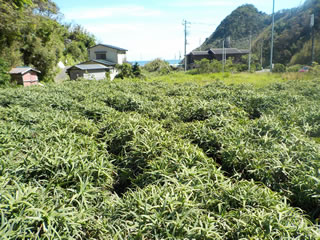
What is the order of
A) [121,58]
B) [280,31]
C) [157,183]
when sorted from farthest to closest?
[280,31]
[121,58]
[157,183]

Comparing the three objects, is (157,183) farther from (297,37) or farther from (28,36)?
(297,37)

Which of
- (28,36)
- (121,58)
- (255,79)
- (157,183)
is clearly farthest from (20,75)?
(121,58)

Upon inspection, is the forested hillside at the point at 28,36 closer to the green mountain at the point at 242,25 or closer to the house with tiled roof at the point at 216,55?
the house with tiled roof at the point at 216,55

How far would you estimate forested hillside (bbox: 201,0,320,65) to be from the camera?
30.6m

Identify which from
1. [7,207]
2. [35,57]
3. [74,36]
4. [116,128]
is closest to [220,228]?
[7,207]

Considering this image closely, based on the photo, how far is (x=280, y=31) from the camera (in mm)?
37969

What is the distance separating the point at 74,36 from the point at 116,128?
46.4 metres

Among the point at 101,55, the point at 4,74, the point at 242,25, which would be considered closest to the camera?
A: the point at 4,74

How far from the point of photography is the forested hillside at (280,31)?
30.6 m

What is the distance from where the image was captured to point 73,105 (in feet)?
19.1

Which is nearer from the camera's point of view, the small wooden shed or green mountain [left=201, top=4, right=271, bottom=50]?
the small wooden shed

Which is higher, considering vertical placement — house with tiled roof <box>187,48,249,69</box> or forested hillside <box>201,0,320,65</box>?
forested hillside <box>201,0,320,65</box>

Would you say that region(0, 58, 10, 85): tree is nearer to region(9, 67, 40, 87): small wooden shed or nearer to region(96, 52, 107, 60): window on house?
region(9, 67, 40, 87): small wooden shed

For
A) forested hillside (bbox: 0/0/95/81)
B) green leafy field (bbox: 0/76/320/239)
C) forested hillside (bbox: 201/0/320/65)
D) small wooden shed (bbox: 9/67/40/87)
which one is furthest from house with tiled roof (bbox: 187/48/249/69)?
green leafy field (bbox: 0/76/320/239)
